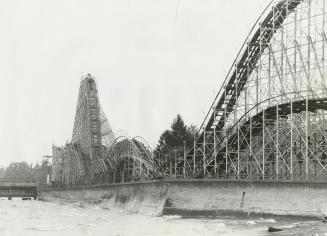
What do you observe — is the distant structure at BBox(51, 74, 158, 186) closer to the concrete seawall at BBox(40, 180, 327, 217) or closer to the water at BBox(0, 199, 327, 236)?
the concrete seawall at BBox(40, 180, 327, 217)

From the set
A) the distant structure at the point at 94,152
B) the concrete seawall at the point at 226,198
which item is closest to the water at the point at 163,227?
the concrete seawall at the point at 226,198

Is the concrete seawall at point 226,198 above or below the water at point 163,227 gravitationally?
above

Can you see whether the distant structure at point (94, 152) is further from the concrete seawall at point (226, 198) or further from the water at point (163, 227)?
the water at point (163, 227)

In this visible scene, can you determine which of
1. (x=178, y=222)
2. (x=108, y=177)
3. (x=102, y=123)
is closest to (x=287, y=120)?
(x=178, y=222)

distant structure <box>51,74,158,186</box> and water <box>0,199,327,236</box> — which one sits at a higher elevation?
distant structure <box>51,74,158,186</box>

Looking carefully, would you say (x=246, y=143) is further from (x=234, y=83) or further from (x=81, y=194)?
(x=81, y=194)

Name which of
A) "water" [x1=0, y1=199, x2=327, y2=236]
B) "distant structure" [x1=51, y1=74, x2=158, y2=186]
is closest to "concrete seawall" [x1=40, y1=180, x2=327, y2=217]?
"water" [x1=0, y1=199, x2=327, y2=236]

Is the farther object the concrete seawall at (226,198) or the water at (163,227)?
the concrete seawall at (226,198)
